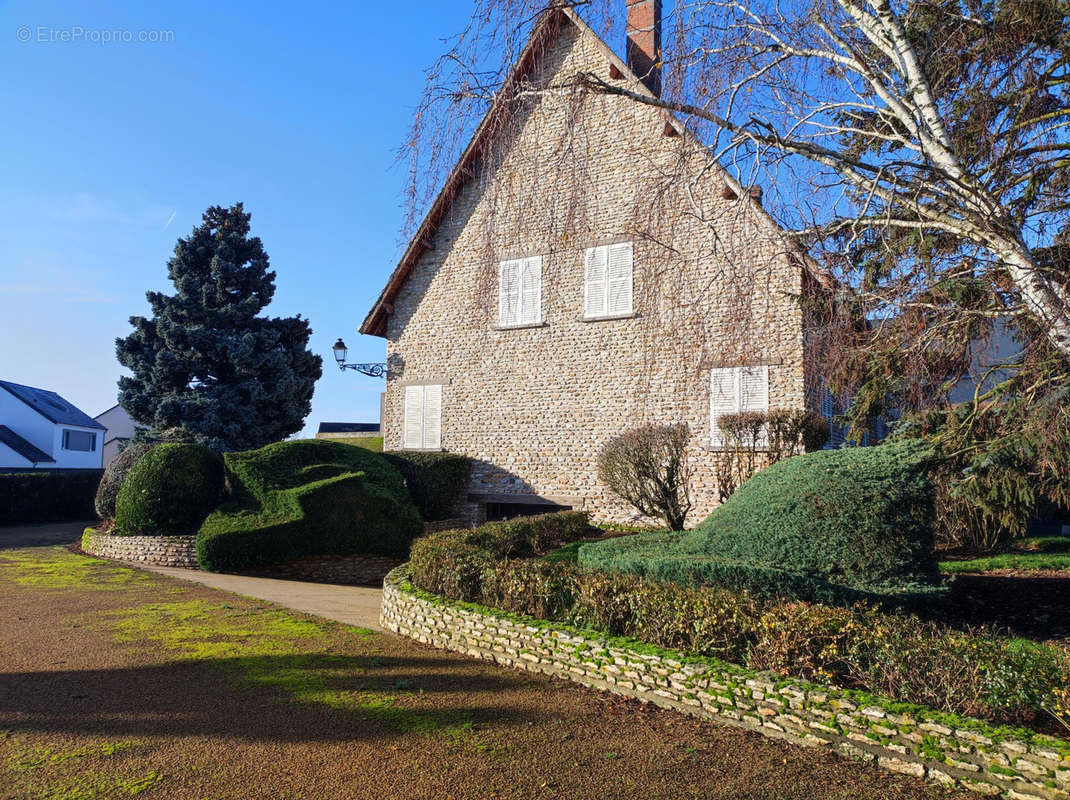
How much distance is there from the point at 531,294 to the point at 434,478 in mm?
4692

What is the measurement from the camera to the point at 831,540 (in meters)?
7.19

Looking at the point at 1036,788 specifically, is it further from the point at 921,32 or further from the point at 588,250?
the point at 588,250

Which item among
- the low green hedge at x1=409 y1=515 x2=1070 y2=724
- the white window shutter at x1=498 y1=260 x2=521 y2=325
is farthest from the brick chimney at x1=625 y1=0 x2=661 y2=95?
the white window shutter at x1=498 y1=260 x2=521 y2=325

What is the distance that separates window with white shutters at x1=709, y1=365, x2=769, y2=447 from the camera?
13.4 m

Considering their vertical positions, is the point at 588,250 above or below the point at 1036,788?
above

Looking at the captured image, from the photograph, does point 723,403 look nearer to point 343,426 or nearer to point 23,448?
point 343,426

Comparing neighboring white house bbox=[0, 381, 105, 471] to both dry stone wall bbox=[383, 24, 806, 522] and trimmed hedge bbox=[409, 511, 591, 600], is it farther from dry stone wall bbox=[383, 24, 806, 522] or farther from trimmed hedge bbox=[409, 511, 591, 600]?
trimmed hedge bbox=[409, 511, 591, 600]

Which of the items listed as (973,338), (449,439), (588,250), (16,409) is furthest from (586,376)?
(16,409)

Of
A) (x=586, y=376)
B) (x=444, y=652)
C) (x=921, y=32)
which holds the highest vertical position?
(x=921, y=32)

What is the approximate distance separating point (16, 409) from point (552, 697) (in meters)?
40.1

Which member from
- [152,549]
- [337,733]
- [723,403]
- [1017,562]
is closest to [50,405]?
[152,549]

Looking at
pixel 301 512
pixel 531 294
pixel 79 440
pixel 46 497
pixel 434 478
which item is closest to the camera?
pixel 301 512

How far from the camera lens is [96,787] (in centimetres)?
387

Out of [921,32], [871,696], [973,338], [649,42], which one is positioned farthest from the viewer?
[649,42]
